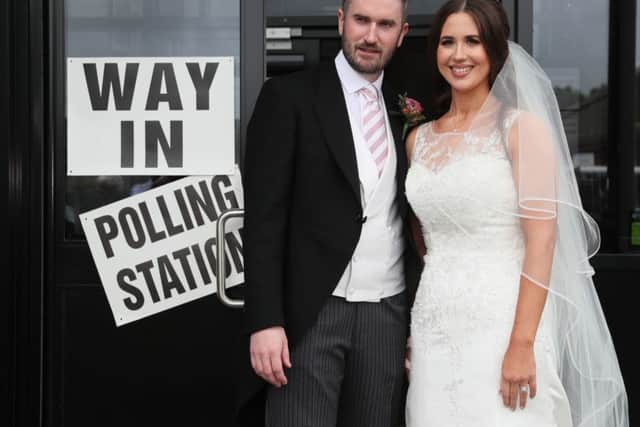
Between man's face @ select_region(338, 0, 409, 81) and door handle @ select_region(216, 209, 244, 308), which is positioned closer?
man's face @ select_region(338, 0, 409, 81)

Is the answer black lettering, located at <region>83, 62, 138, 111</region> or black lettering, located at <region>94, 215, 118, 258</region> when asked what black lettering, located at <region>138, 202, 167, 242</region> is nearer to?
black lettering, located at <region>94, 215, 118, 258</region>

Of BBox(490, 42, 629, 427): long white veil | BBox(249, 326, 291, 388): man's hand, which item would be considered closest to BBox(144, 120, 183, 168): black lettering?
BBox(249, 326, 291, 388): man's hand

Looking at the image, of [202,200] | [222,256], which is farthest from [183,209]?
[222,256]

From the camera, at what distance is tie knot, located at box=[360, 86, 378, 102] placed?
194 cm

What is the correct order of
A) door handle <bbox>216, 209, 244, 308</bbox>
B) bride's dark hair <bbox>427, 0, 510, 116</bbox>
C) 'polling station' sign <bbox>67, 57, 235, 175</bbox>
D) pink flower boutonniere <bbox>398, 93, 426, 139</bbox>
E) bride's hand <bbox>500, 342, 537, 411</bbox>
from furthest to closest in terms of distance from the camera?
'polling station' sign <bbox>67, 57, 235, 175</bbox>, door handle <bbox>216, 209, 244, 308</bbox>, pink flower boutonniere <bbox>398, 93, 426, 139</bbox>, bride's dark hair <bbox>427, 0, 510, 116</bbox>, bride's hand <bbox>500, 342, 537, 411</bbox>

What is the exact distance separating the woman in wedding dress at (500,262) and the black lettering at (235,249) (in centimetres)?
78

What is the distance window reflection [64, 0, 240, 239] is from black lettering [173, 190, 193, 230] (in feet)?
0.18

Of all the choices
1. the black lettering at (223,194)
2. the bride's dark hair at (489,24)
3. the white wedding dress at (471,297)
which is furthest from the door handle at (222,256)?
the bride's dark hair at (489,24)

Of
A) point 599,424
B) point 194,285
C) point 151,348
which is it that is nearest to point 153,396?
point 151,348

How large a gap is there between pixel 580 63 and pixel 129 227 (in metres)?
1.61

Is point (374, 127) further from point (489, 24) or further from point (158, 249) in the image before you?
point (158, 249)

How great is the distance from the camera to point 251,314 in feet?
5.92

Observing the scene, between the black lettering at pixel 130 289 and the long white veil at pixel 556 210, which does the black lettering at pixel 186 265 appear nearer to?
the black lettering at pixel 130 289

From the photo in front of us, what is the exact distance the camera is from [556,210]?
5.86 ft
